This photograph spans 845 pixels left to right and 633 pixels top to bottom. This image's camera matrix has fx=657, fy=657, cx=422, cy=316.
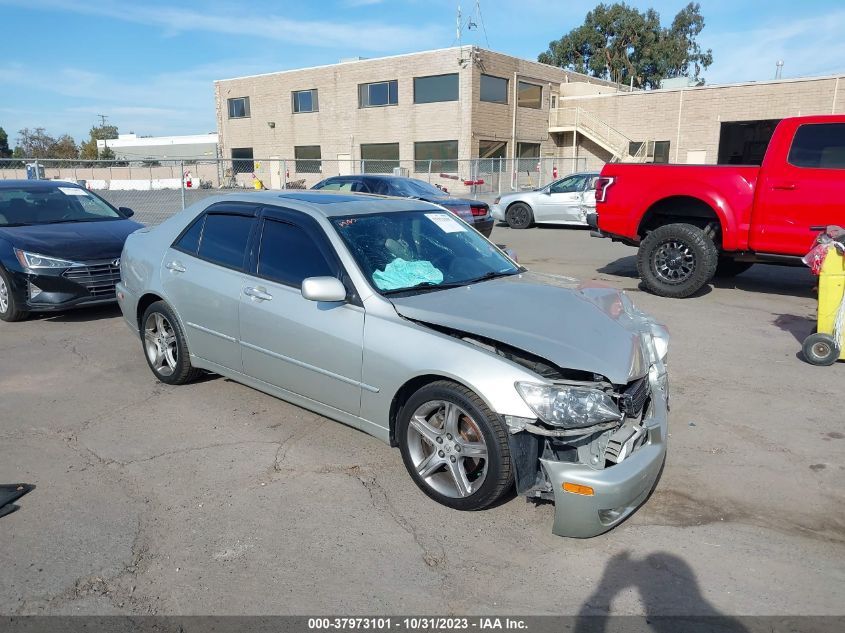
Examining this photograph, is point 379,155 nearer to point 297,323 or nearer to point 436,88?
point 436,88

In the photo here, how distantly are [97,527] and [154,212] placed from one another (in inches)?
668

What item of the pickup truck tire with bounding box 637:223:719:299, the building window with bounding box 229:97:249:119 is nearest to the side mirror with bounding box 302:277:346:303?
the pickup truck tire with bounding box 637:223:719:299

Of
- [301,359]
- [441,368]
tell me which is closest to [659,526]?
[441,368]

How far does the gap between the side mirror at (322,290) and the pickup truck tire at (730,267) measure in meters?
8.06

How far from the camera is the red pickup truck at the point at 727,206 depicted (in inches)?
313

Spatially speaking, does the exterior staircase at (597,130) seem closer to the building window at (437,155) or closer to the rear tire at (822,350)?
the building window at (437,155)

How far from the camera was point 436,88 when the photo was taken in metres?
32.8

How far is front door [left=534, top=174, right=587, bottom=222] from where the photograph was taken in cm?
1677

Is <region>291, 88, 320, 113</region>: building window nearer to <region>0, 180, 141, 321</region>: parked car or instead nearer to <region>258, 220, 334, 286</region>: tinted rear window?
<region>0, 180, 141, 321</region>: parked car

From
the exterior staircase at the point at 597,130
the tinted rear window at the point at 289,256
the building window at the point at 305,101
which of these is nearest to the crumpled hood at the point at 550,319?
the tinted rear window at the point at 289,256

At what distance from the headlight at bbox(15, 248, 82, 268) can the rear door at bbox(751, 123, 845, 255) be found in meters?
8.27

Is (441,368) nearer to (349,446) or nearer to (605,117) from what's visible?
(349,446)

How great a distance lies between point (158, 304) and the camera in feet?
17.7

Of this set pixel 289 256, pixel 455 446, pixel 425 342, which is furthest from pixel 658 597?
pixel 289 256
